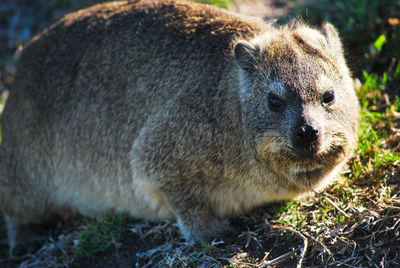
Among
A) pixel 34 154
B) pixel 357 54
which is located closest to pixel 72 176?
pixel 34 154

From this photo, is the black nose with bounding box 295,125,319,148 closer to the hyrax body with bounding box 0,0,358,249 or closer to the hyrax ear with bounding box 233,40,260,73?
the hyrax body with bounding box 0,0,358,249

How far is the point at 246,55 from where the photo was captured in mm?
4594

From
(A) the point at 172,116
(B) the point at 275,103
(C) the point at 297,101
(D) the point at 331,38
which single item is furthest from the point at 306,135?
(A) the point at 172,116

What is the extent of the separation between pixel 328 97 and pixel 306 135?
1.61 ft

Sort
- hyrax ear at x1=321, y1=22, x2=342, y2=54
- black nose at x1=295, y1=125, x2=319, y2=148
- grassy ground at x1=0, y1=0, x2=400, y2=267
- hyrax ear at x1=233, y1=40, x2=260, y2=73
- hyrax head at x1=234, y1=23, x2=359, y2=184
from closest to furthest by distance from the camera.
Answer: black nose at x1=295, y1=125, x2=319, y2=148 < hyrax head at x1=234, y1=23, x2=359, y2=184 < grassy ground at x1=0, y1=0, x2=400, y2=267 < hyrax ear at x1=233, y1=40, x2=260, y2=73 < hyrax ear at x1=321, y1=22, x2=342, y2=54

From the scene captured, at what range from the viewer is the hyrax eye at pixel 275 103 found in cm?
428

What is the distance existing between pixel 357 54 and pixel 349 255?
11.2ft

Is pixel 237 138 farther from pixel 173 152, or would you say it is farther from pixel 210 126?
pixel 173 152

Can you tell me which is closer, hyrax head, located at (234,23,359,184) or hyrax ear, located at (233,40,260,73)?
hyrax head, located at (234,23,359,184)

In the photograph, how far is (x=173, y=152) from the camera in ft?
16.4

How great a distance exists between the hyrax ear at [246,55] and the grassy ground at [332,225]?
155 cm

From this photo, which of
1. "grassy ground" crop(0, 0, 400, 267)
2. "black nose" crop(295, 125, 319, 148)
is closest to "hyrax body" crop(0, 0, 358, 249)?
"black nose" crop(295, 125, 319, 148)

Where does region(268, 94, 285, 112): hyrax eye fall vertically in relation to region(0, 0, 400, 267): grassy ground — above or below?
above

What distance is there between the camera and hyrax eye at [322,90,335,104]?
14.0ft
